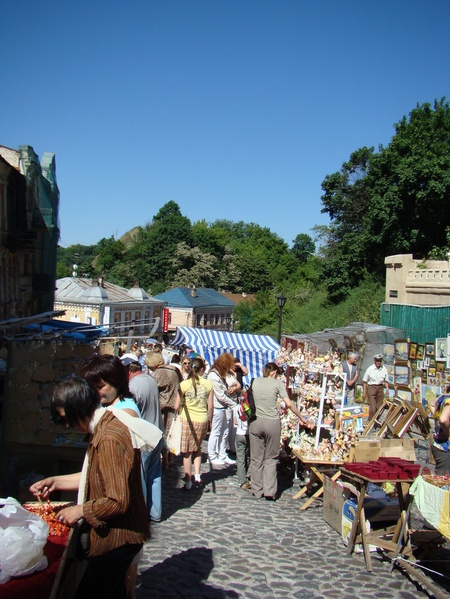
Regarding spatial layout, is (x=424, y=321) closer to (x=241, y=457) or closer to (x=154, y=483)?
(x=241, y=457)

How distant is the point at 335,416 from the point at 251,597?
3.73 meters

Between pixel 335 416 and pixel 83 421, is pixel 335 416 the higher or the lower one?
the lower one

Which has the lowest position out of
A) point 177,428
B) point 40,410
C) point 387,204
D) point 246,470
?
point 246,470

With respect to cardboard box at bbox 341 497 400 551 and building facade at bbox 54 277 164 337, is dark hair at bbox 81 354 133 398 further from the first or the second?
building facade at bbox 54 277 164 337

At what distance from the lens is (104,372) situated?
360cm

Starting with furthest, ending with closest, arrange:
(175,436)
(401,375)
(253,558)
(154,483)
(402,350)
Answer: (402,350)
(401,375)
(175,436)
(154,483)
(253,558)

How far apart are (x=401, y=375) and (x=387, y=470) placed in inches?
407

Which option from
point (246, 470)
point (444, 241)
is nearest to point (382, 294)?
point (444, 241)

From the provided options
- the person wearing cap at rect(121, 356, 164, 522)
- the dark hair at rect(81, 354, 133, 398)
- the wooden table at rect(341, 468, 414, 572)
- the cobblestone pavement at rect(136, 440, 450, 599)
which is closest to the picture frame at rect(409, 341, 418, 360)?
the cobblestone pavement at rect(136, 440, 450, 599)

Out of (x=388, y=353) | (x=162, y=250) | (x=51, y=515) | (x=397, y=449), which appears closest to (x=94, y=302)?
(x=388, y=353)

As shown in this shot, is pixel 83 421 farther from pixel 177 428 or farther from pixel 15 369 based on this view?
pixel 177 428

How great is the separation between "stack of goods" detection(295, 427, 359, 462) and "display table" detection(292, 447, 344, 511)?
0.15 ft

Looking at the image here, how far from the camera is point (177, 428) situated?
7.90 m

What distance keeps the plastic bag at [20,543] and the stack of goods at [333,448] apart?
4.77 metres
